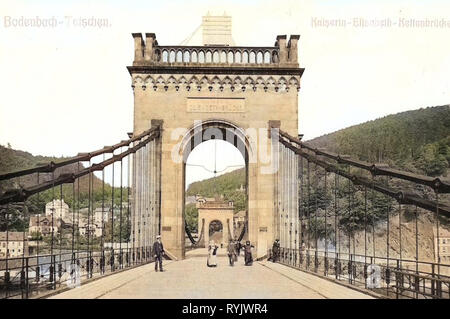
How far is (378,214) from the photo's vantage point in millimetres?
58344

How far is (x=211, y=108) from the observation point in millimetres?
23516

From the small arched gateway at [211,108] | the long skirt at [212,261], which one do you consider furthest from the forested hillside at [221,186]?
the long skirt at [212,261]

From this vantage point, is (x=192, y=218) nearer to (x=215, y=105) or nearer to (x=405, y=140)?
(x=405, y=140)

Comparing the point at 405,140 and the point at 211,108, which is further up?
the point at 405,140

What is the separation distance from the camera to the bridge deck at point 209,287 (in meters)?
10.7

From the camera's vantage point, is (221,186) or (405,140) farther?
(221,186)

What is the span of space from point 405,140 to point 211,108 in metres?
73.3

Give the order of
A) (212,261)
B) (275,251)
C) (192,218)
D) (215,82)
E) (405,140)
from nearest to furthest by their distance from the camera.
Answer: (212,261), (275,251), (215,82), (405,140), (192,218)

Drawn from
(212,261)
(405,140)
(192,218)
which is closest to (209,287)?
(212,261)

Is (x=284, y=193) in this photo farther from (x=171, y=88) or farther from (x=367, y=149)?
(x=367, y=149)

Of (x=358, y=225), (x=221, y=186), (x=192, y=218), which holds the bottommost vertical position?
(x=192, y=218)

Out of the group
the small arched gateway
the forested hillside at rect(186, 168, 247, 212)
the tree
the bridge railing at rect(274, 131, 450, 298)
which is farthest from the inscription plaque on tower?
the forested hillside at rect(186, 168, 247, 212)

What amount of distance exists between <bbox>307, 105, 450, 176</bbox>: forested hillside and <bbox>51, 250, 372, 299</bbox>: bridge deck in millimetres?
62989

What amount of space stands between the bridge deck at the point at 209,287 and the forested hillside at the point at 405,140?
62989mm
